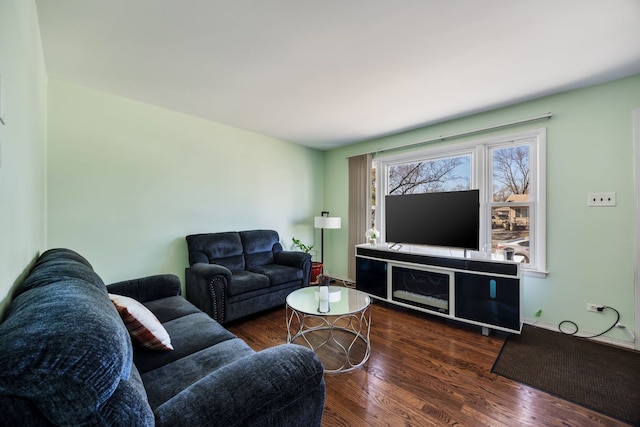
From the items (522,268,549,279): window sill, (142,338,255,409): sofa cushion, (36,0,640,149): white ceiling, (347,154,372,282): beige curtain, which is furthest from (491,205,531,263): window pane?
(142,338,255,409): sofa cushion

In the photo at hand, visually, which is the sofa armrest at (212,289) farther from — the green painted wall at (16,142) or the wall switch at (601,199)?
the wall switch at (601,199)

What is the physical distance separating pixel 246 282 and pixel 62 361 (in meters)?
2.30

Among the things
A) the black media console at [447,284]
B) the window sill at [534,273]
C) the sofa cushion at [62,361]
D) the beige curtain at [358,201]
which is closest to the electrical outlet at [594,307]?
the window sill at [534,273]

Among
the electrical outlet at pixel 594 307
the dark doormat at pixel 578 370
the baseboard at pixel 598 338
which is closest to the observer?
the dark doormat at pixel 578 370

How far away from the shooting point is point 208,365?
129 centimetres

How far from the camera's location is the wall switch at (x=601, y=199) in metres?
2.35

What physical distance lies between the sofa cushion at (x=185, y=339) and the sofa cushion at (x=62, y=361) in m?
0.82

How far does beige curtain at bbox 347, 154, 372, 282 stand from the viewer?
4.15m

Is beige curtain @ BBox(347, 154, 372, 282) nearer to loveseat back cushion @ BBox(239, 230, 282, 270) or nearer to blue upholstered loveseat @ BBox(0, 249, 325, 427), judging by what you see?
loveseat back cushion @ BBox(239, 230, 282, 270)

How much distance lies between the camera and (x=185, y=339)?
1.54 m

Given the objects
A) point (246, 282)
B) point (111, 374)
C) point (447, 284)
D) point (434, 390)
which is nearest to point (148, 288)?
point (246, 282)

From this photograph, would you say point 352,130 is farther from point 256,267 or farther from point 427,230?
point 256,267

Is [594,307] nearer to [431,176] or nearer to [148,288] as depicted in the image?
[431,176]

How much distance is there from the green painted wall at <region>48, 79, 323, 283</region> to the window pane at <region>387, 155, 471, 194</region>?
1.96 m
